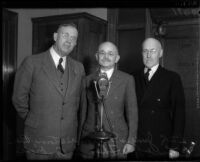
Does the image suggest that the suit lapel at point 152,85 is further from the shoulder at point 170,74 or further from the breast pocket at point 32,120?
the breast pocket at point 32,120

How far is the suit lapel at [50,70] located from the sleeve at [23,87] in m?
0.07

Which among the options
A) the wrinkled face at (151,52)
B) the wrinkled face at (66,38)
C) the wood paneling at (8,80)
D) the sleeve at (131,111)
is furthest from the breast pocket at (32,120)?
the wrinkled face at (151,52)

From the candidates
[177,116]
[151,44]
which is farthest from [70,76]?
[177,116]

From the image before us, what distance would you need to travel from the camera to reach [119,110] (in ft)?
4.39

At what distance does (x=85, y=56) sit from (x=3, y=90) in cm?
50

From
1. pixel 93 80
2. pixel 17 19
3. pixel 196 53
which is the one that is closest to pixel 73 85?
pixel 93 80

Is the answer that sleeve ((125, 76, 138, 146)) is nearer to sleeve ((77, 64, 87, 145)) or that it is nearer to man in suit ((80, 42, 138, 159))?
man in suit ((80, 42, 138, 159))

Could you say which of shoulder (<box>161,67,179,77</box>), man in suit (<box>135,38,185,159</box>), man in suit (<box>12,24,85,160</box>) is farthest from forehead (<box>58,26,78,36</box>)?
shoulder (<box>161,67,179,77</box>)

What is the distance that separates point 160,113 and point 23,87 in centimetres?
68

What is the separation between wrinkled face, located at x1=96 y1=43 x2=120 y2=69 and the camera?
1342 millimetres

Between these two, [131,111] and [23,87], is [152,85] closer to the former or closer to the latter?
[131,111]

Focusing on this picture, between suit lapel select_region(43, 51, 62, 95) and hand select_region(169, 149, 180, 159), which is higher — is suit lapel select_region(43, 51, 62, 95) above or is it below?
above
